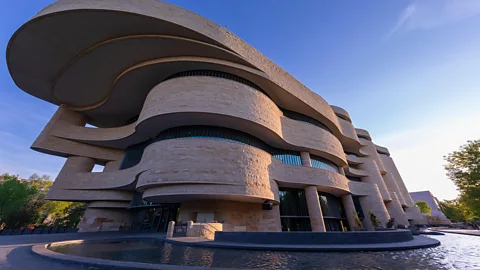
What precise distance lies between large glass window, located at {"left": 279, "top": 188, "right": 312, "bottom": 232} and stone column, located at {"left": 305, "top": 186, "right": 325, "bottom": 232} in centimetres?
143

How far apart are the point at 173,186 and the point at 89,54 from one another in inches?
629

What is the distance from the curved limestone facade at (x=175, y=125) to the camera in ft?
55.5

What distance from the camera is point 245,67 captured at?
2067cm

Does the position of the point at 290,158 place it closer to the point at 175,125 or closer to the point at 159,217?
the point at 175,125

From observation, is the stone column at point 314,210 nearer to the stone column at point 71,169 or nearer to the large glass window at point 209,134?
the large glass window at point 209,134

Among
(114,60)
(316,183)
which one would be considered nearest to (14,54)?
(114,60)

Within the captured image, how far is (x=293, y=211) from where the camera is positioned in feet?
73.3

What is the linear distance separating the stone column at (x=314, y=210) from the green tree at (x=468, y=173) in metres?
16.8

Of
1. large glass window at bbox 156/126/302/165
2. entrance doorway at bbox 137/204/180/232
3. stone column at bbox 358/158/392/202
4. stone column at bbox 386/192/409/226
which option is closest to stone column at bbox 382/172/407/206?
stone column at bbox 386/192/409/226

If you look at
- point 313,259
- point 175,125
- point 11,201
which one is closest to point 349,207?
point 313,259

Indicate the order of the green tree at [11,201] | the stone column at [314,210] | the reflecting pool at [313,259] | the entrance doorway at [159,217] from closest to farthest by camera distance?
1. the reflecting pool at [313,259]
2. the stone column at [314,210]
3. the entrance doorway at [159,217]
4. the green tree at [11,201]

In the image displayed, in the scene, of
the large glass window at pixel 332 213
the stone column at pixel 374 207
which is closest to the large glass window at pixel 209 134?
the large glass window at pixel 332 213

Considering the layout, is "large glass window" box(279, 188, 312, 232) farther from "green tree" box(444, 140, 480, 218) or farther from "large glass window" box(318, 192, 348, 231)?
"green tree" box(444, 140, 480, 218)

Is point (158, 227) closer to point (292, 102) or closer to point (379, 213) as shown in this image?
point (292, 102)
